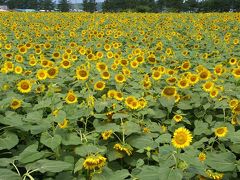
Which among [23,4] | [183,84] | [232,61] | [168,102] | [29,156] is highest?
[23,4]

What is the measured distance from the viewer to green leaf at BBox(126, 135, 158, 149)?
243 cm

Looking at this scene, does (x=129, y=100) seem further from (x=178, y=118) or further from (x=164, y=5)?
(x=164, y=5)

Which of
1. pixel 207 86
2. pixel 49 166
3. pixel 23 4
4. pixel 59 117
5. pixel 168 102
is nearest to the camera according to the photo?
pixel 49 166

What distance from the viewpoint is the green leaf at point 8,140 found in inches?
86.3

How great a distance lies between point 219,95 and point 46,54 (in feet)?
11.4

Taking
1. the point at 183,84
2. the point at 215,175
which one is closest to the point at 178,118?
the point at 183,84

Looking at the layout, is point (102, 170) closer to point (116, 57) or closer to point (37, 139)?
point (37, 139)

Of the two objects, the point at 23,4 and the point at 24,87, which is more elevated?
the point at 23,4

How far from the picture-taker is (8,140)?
2.25 meters

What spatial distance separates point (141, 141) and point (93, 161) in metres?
0.62

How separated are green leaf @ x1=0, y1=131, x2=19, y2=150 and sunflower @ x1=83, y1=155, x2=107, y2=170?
550 millimetres

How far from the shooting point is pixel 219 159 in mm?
2115

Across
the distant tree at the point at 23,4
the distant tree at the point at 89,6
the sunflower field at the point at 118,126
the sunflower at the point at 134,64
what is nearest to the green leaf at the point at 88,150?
the sunflower field at the point at 118,126

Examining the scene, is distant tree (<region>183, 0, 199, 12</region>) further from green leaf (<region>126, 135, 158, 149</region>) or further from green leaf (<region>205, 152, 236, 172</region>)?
green leaf (<region>205, 152, 236, 172</region>)
